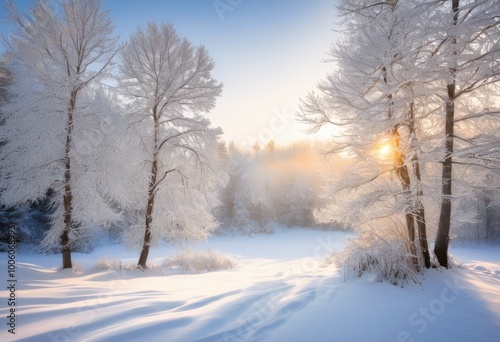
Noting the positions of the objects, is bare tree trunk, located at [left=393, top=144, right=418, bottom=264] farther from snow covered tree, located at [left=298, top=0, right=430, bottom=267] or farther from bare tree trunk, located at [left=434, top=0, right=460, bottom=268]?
bare tree trunk, located at [left=434, top=0, right=460, bottom=268]

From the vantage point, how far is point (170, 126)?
8.31 m

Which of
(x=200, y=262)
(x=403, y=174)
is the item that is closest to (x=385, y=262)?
(x=403, y=174)

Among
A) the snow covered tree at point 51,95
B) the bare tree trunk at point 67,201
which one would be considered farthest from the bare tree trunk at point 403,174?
the bare tree trunk at point 67,201

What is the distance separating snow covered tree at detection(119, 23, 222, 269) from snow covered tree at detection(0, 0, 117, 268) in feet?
3.86

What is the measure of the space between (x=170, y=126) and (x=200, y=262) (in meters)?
6.27

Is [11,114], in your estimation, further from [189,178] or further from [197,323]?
[197,323]

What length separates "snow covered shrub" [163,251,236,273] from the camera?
33.4 ft

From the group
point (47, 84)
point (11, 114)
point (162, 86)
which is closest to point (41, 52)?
point (47, 84)

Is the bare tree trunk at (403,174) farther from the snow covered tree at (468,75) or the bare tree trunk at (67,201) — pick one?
the bare tree trunk at (67,201)

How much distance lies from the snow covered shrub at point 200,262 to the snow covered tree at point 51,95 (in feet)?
14.9

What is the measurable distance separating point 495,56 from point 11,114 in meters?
12.8

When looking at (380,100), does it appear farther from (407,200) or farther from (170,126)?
(170,126)

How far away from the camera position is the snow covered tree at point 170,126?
7605 mm

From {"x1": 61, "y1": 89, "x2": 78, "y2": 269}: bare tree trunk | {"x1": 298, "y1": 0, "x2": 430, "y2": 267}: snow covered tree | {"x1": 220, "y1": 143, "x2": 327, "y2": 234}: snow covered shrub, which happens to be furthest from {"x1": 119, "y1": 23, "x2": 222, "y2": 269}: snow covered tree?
{"x1": 220, "y1": 143, "x2": 327, "y2": 234}: snow covered shrub
